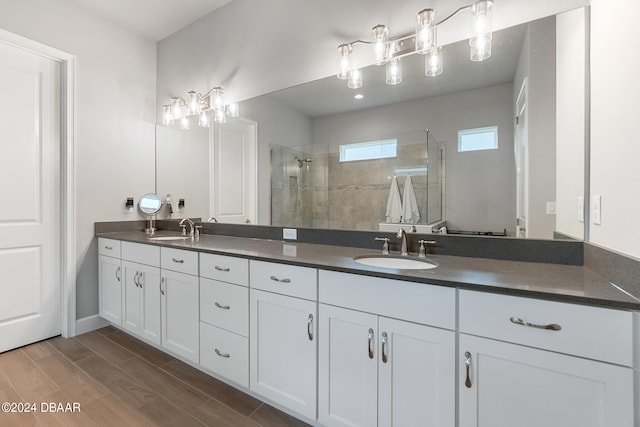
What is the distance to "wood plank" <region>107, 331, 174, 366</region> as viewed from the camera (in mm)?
2127

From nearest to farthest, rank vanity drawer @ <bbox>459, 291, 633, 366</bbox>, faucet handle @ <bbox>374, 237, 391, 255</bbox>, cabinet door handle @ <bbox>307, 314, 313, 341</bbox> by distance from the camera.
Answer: vanity drawer @ <bbox>459, 291, 633, 366</bbox> → cabinet door handle @ <bbox>307, 314, 313, 341</bbox> → faucet handle @ <bbox>374, 237, 391, 255</bbox>

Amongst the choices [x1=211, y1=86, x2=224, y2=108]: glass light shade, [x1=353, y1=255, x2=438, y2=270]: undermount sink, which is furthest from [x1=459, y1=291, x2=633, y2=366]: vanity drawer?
[x1=211, y1=86, x2=224, y2=108]: glass light shade

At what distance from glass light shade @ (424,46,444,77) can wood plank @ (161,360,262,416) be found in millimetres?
2131

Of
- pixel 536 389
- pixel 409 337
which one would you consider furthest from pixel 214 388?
pixel 536 389

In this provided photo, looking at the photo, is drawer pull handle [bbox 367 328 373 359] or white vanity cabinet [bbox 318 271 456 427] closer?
white vanity cabinet [bbox 318 271 456 427]

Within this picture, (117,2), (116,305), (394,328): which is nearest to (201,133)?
(117,2)

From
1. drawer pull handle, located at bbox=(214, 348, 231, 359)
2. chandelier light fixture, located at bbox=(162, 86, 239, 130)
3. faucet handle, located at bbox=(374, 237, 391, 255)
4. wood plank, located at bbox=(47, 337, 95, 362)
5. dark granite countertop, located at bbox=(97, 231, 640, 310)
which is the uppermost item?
chandelier light fixture, located at bbox=(162, 86, 239, 130)

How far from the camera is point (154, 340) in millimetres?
2109

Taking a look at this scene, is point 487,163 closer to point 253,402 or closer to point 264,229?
point 264,229

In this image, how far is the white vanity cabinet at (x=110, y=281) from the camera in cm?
243

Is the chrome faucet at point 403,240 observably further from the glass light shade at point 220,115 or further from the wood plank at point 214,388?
the glass light shade at point 220,115

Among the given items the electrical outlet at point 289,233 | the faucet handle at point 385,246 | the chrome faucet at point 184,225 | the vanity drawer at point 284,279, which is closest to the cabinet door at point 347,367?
the vanity drawer at point 284,279

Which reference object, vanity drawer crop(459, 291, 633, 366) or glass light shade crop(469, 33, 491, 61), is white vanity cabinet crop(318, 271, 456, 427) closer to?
vanity drawer crop(459, 291, 633, 366)

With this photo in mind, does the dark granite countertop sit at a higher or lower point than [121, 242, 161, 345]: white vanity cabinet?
higher
